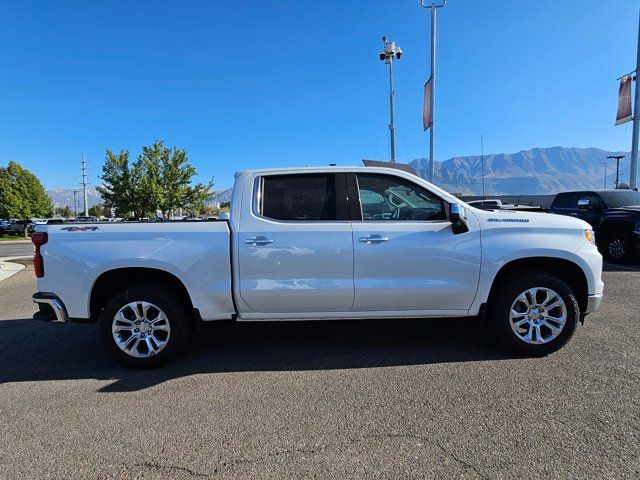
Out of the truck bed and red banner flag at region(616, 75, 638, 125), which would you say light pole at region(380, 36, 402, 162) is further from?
the truck bed

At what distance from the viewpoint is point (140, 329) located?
3.74 m

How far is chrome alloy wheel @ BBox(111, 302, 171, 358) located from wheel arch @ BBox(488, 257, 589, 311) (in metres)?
3.20

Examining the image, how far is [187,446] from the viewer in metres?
2.59

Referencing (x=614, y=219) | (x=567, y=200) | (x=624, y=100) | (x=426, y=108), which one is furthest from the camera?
(x=426, y=108)

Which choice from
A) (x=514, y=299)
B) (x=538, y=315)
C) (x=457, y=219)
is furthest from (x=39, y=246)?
(x=538, y=315)

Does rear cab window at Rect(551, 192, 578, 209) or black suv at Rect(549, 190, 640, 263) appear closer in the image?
black suv at Rect(549, 190, 640, 263)

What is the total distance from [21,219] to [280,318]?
1962 inches

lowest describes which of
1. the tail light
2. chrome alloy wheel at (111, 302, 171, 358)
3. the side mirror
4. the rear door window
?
chrome alloy wheel at (111, 302, 171, 358)

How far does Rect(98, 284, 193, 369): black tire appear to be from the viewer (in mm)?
3686

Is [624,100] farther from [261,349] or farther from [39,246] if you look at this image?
[39,246]

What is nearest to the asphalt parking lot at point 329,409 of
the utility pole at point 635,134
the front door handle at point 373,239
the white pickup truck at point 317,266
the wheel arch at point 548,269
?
the white pickup truck at point 317,266

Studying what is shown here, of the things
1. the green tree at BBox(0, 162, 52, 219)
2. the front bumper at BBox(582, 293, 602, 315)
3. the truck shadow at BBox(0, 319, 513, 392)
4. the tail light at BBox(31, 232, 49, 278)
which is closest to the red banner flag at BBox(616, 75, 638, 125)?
the truck shadow at BBox(0, 319, 513, 392)

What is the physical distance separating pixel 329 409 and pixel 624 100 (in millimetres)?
24164

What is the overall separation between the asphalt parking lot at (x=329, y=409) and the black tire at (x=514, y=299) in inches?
5.3
